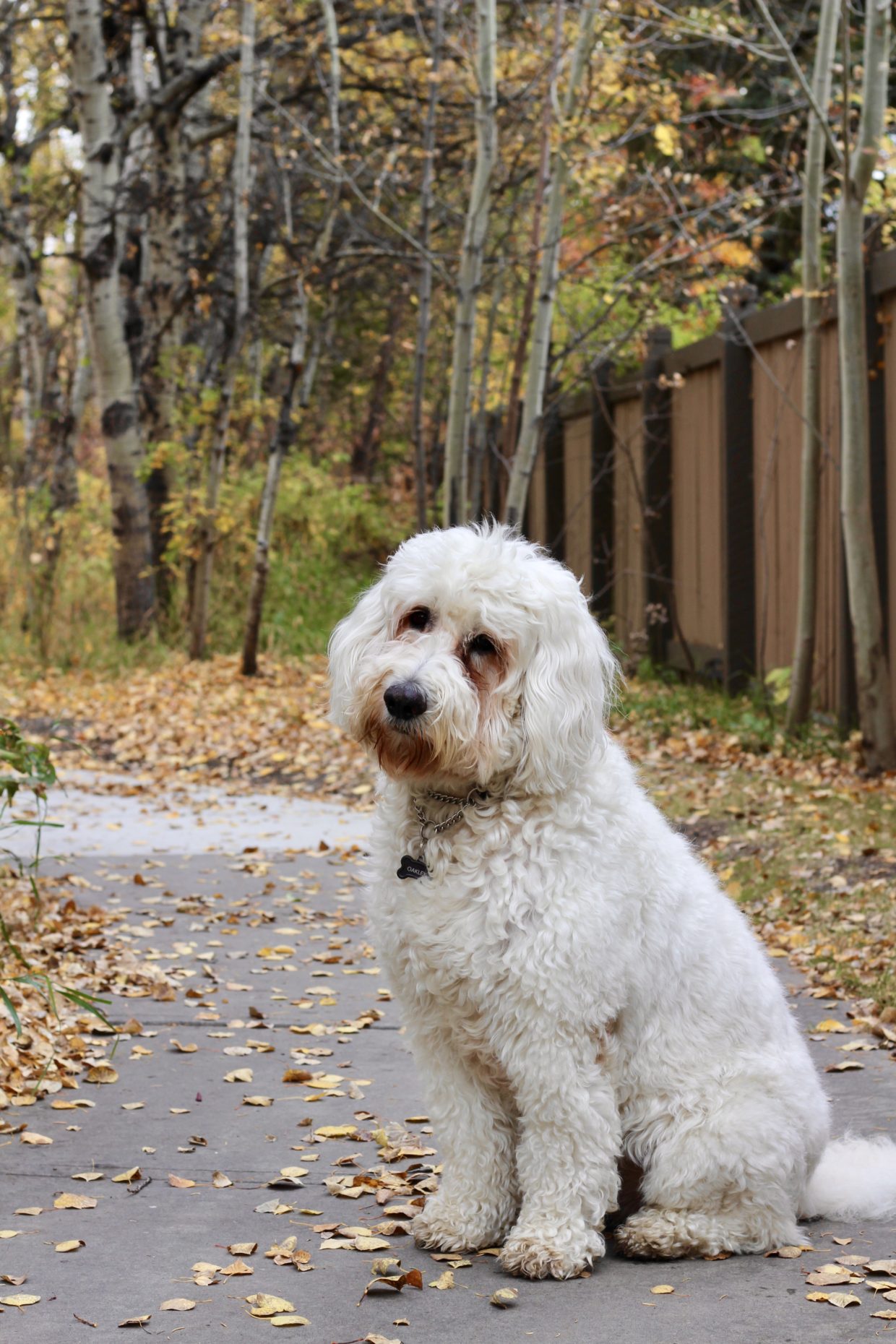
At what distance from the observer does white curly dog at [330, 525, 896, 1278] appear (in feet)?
10.9

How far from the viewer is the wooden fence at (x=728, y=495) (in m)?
9.36

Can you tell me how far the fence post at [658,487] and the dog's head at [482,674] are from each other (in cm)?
1028

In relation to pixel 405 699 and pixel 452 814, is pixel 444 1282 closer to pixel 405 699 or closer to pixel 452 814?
pixel 452 814

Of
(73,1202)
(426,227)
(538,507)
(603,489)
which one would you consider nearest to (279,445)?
(426,227)

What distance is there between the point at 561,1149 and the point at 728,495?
8.98 meters

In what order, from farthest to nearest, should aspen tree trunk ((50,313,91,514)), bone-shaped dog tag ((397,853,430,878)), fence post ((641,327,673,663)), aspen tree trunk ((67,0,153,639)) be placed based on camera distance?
1. aspen tree trunk ((50,313,91,514))
2. aspen tree trunk ((67,0,153,639))
3. fence post ((641,327,673,663))
4. bone-shaped dog tag ((397,853,430,878))

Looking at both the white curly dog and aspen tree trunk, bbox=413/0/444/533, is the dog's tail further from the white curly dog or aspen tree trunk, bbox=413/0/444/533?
aspen tree trunk, bbox=413/0/444/533

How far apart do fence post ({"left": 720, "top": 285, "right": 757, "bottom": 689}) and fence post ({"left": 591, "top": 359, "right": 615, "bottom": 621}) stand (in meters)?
3.35

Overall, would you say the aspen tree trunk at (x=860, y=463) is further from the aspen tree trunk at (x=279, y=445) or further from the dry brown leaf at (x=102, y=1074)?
the aspen tree trunk at (x=279, y=445)

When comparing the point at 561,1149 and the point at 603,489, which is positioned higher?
the point at 603,489

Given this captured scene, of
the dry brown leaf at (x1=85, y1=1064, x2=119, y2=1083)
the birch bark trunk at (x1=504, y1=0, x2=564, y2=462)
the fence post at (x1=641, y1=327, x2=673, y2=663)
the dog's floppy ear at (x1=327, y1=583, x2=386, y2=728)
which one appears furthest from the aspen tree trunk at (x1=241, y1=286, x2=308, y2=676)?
the dog's floppy ear at (x1=327, y1=583, x2=386, y2=728)

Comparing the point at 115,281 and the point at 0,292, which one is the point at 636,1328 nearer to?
the point at 115,281

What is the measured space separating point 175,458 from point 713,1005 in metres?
13.5

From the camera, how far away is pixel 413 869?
11.3 feet
